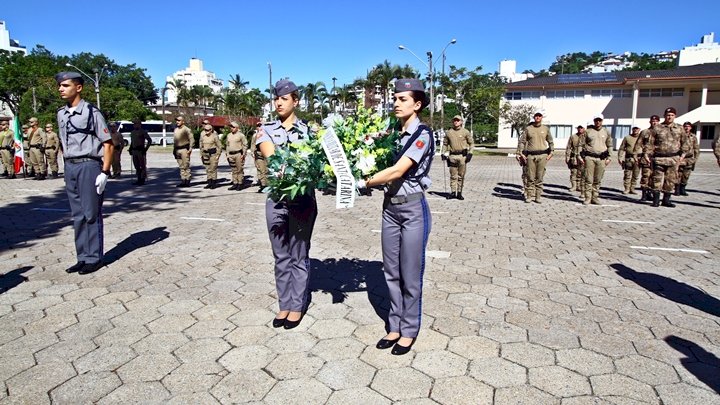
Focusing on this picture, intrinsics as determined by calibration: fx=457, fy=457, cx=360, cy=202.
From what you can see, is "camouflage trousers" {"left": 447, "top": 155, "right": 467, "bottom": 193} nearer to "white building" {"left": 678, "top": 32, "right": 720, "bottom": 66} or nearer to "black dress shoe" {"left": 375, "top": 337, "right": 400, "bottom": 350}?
"black dress shoe" {"left": 375, "top": 337, "right": 400, "bottom": 350}

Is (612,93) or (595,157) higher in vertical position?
(612,93)

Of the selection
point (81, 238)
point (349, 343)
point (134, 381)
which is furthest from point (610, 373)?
point (81, 238)

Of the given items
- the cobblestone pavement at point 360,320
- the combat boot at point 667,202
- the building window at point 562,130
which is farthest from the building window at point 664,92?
the cobblestone pavement at point 360,320

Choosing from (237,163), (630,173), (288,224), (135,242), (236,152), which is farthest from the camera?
(237,163)

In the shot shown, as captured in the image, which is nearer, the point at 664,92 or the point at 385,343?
the point at 385,343

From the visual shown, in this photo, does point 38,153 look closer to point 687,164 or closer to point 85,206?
point 85,206

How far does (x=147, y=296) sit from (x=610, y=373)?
421cm

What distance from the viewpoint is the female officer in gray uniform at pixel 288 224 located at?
3.87 metres

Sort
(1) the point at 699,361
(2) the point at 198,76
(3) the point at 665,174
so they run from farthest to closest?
(2) the point at 198,76, (3) the point at 665,174, (1) the point at 699,361

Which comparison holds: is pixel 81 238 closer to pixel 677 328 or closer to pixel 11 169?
pixel 677 328

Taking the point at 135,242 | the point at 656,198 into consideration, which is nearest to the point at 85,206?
the point at 135,242

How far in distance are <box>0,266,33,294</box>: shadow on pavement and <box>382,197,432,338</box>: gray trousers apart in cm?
421

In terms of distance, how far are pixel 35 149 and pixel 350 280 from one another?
577 inches

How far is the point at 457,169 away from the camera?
11.7 meters
